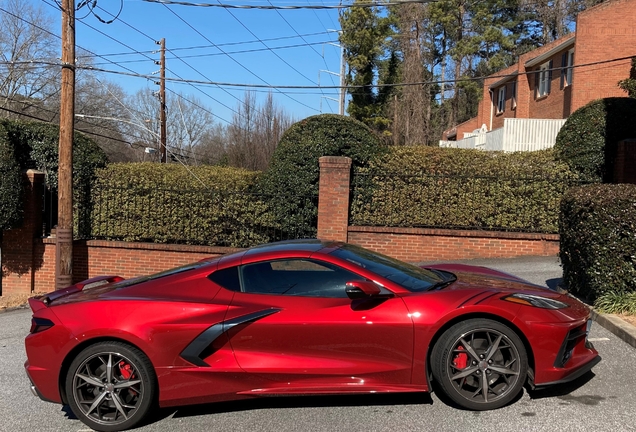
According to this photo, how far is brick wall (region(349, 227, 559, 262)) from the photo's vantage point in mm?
10703

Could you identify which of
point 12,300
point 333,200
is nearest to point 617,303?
point 333,200

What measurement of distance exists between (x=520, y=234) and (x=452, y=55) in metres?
31.1

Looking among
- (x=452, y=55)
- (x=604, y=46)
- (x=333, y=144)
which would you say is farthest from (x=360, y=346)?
(x=452, y=55)

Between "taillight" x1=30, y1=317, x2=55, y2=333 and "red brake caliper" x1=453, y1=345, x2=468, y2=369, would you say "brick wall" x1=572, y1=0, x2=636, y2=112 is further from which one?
"taillight" x1=30, y1=317, x2=55, y2=333

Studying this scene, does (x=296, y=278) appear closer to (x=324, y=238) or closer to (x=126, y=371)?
(x=126, y=371)

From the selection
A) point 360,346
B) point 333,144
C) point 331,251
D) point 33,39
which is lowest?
point 360,346

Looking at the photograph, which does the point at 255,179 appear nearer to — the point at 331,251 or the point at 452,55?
the point at 331,251

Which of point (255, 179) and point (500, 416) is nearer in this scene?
point (500, 416)

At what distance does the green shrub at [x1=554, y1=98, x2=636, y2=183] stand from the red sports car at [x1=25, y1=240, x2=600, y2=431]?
25.6 feet

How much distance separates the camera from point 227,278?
412 centimetres

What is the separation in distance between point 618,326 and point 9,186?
11043 millimetres

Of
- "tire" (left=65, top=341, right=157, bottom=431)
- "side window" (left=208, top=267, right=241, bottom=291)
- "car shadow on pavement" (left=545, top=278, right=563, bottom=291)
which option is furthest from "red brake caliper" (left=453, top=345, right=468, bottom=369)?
"car shadow on pavement" (left=545, top=278, right=563, bottom=291)

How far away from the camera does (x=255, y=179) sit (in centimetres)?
1175

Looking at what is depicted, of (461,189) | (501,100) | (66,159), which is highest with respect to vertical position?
(501,100)
